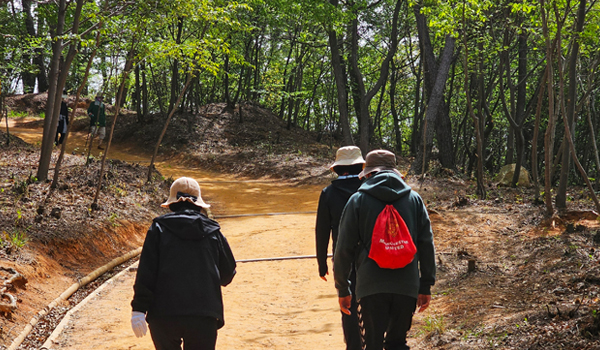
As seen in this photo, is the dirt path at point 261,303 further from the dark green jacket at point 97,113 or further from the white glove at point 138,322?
the dark green jacket at point 97,113

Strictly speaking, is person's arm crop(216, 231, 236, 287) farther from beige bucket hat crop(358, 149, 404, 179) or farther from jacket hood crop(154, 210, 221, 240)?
beige bucket hat crop(358, 149, 404, 179)

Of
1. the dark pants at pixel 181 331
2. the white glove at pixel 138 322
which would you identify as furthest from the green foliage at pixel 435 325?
the white glove at pixel 138 322

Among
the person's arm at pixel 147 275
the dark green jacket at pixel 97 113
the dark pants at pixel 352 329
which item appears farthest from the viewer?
the dark green jacket at pixel 97 113

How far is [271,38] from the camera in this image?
2933 cm

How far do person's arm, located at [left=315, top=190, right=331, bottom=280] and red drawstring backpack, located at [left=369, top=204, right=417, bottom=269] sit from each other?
0.95 m

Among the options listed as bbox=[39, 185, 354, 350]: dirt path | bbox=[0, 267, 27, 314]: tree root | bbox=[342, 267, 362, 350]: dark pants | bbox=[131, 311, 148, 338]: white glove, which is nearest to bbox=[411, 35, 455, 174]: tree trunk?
bbox=[39, 185, 354, 350]: dirt path

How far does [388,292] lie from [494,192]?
517 inches

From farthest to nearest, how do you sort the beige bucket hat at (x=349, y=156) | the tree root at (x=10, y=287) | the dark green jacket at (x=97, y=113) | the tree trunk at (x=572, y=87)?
the dark green jacket at (x=97, y=113) < the tree trunk at (x=572, y=87) < the tree root at (x=10, y=287) < the beige bucket hat at (x=349, y=156)

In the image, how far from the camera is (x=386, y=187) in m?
3.38

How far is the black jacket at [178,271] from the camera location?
3174mm

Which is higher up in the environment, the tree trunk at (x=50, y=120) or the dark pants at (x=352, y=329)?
the tree trunk at (x=50, y=120)

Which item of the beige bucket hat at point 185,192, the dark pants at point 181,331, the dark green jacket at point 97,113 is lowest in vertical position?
the dark pants at point 181,331

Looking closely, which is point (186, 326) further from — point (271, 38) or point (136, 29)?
point (271, 38)

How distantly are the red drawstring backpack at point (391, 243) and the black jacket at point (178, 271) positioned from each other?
105 cm
